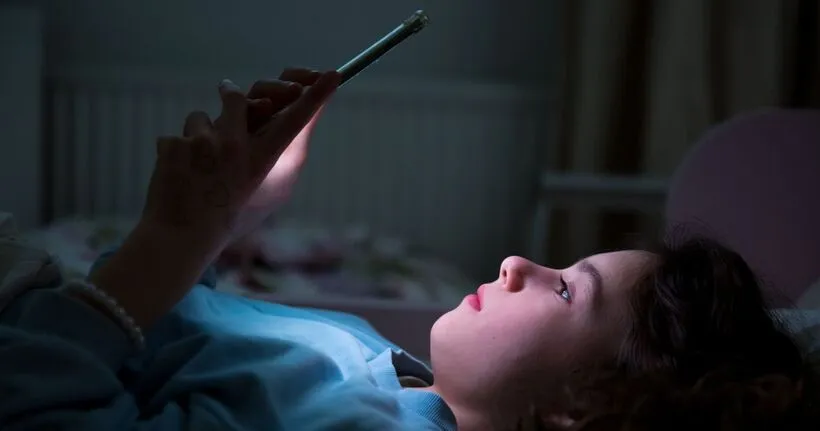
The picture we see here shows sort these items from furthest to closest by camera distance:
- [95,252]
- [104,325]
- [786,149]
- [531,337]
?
[95,252] → [786,149] → [531,337] → [104,325]

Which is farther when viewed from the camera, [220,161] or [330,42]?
[330,42]

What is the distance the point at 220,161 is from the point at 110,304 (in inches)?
5.1

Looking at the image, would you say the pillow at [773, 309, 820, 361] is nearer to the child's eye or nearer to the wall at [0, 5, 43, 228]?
the child's eye

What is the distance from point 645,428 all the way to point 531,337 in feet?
0.60

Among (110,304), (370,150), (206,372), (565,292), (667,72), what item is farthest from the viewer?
(370,150)

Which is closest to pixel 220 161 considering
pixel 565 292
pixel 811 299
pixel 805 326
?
pixel 565 292

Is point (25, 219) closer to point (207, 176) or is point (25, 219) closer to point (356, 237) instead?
point (356, 237)

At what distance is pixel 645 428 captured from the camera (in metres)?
0.67

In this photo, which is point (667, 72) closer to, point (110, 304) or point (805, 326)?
point (805, 326)

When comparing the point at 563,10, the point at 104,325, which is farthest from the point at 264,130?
the point at 563,10

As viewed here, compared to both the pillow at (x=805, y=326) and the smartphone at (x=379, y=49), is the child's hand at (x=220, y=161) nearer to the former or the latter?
the smartphone at (x=379, y=49)

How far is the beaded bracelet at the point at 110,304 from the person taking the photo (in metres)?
0.66

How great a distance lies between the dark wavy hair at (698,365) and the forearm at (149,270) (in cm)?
29

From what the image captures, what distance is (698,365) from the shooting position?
779 millimetres
